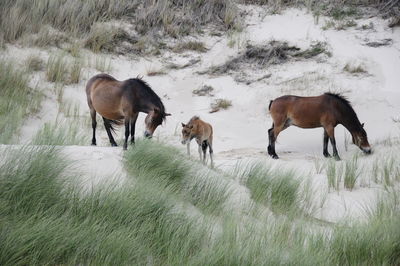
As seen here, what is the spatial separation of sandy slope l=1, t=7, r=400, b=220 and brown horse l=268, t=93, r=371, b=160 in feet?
1.57

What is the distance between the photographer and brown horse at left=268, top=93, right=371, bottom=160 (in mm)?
9703

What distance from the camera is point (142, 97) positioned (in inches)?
271

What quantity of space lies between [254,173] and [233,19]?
10.6 meters

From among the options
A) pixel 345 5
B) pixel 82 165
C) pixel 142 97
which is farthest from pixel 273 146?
pixel 345 5

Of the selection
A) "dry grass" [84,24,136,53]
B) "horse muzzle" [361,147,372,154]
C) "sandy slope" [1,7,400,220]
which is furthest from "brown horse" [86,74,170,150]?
"dry grass" [84,24,136,53]

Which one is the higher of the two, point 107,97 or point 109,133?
point 107,97

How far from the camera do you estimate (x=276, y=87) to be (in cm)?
1251

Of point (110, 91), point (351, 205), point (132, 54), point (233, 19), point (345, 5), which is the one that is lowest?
A: point (351, 205)

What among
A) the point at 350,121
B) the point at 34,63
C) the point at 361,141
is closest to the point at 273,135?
the point at 350,121

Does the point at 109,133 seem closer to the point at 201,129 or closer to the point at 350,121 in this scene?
the point at 201,129

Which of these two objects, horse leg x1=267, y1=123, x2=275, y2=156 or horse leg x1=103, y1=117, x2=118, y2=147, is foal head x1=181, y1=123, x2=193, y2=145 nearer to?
horse leg x1=103, y1=117, x2=118, y2=147

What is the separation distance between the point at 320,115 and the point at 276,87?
2889mm

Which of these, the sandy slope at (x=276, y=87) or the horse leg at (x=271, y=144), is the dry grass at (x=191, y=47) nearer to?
the sandy slope at (x=276, y=87)

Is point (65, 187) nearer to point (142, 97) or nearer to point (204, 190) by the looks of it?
point (204, 190)
